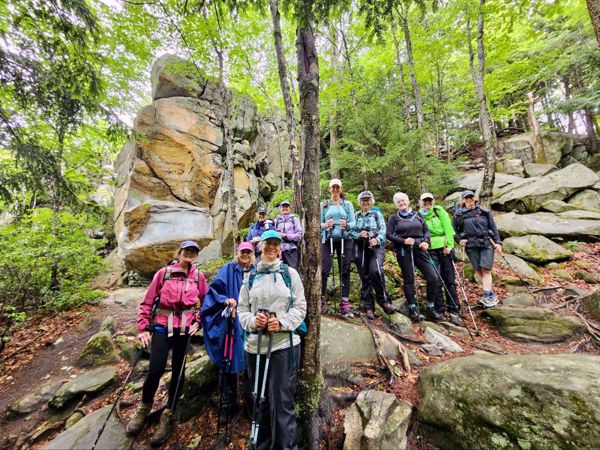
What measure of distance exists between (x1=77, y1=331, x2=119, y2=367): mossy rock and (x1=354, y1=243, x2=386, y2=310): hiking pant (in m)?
5.86

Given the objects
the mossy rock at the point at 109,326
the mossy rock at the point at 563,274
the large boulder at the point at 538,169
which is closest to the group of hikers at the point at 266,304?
the mossy rock at the point at 563,274

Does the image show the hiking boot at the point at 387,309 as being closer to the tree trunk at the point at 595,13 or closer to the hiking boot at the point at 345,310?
the hiking boot at the point at 345,310

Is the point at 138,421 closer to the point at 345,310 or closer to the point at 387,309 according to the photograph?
the point at 345,310

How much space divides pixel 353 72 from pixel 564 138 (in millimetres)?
14957

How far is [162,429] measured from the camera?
3379mm

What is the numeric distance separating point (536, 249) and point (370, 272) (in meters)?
6.67

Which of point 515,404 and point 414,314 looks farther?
point 414,314

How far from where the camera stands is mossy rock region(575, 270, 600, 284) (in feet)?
22.3

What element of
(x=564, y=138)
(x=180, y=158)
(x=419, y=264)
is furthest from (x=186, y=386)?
(x=564, y=138)

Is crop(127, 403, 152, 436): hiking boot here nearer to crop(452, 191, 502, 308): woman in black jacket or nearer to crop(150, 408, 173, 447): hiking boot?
crop(150, 408, 173, 447): hiking boot

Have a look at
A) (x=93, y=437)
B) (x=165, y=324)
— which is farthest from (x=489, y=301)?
(x=93, y=437)

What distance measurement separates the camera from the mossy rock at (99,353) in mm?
5602

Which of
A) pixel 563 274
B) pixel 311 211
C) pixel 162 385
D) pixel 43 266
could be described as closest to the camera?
pixel 311 211

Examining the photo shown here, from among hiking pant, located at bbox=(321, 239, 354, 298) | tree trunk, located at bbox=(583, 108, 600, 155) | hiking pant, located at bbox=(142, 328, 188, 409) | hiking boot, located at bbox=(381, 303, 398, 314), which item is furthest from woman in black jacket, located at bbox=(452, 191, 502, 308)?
tree trunk, located at bbox=(583, 108, 600, 155)
